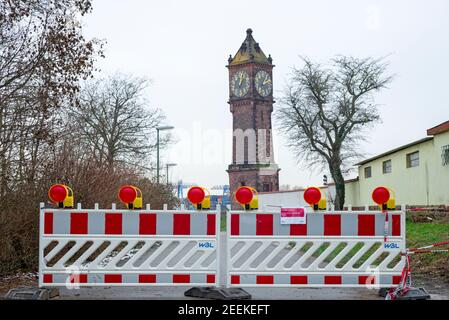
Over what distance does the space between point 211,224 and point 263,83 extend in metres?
99.4

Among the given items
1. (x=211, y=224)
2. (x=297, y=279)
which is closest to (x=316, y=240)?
(x=297, y=279)

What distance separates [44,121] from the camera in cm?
1367

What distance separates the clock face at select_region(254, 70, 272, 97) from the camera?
105m

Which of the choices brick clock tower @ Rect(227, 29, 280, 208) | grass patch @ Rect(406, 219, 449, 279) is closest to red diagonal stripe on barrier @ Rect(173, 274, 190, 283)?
grass patch @ Rect(406, 219, 449, 279)

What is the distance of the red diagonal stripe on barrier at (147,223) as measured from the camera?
820 cm

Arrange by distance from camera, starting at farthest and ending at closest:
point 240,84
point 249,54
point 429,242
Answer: point 249,54
point 240,84
point 429,242

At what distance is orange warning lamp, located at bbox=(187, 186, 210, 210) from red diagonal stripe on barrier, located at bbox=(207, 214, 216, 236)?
14 centimetres

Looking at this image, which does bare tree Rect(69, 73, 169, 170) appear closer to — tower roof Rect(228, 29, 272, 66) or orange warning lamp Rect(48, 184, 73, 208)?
orange warning lamp Rect(48, 184, 73, 208)

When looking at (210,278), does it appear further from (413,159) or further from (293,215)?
(413,159)

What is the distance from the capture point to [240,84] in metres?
106

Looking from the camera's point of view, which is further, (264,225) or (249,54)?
(249,54)

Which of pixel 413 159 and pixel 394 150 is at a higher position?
pixel 394 150
